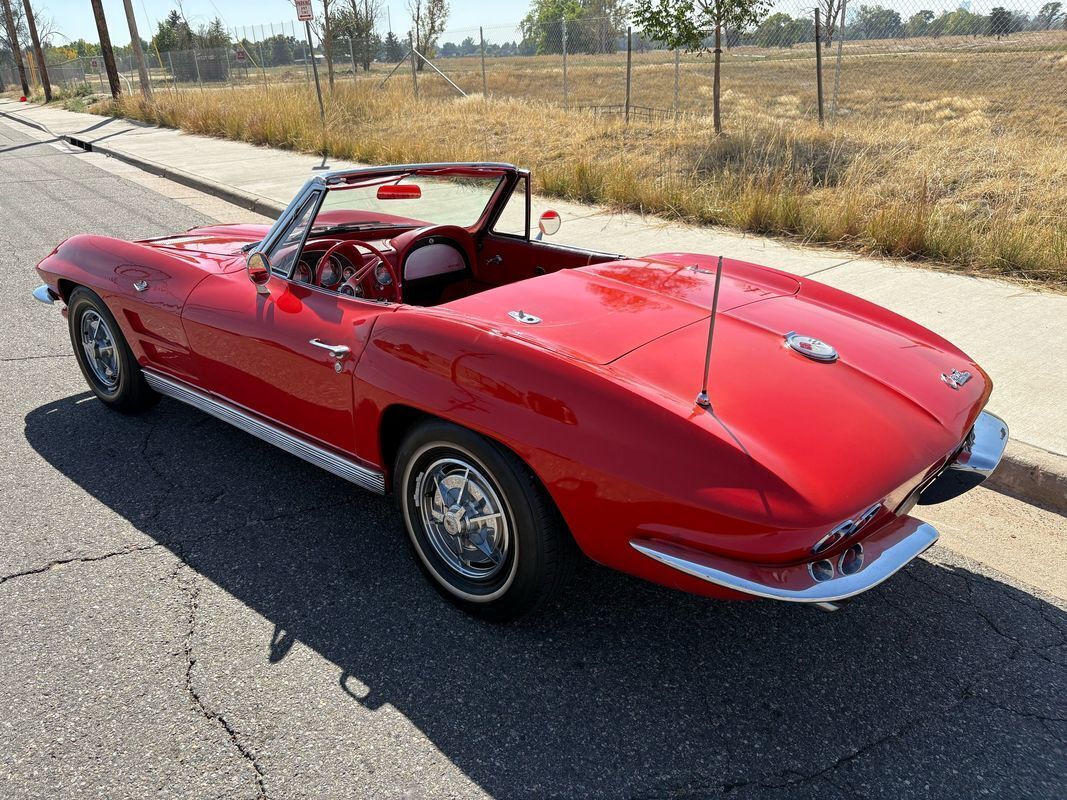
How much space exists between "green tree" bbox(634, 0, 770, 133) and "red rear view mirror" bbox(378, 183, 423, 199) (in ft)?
30.9

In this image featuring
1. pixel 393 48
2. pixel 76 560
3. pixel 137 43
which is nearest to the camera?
pixel 76 560

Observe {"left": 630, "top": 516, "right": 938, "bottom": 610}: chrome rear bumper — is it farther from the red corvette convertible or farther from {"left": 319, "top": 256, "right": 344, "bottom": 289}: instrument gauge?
{"left": 319, "top": 256, "right": 344, "bottom": 289}: instrument gauge

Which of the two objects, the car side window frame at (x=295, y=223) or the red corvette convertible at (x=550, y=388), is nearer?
the red corvette convertible at (x=550, y=388)

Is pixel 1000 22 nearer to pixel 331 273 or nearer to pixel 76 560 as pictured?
pixel 331 273

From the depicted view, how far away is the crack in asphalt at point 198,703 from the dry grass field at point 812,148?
604 cm

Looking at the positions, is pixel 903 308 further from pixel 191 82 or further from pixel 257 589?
pixel 191 82

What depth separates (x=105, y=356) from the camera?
13.8 feet

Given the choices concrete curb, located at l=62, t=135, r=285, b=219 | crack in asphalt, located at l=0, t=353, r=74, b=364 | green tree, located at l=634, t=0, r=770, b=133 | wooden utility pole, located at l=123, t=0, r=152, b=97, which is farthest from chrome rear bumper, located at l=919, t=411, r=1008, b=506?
wooden utility pole, located at l=123, t=0, r=152, b=97

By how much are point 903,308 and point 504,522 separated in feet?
13.3

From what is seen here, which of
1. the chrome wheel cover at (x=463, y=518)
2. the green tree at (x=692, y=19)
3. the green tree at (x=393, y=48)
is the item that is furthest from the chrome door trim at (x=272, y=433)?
the green tree at (x=393, y=48)

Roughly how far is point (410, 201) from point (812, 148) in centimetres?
791

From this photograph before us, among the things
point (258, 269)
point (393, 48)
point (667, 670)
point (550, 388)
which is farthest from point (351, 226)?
point (393, 48)

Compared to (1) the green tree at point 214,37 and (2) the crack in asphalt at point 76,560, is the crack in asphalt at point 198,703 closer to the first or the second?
(2) the crack in asphalt at point 76,560

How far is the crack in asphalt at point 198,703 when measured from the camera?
85.7 inches
